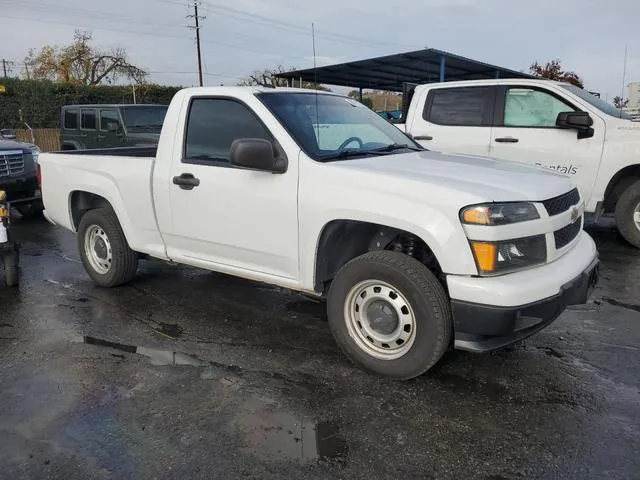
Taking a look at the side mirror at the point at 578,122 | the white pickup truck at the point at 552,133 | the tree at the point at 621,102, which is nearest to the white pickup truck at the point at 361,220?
the side mirror at the point at 578,122

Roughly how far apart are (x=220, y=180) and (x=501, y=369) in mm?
2408

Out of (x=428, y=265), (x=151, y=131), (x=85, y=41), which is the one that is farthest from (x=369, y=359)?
(x=85, y=41)

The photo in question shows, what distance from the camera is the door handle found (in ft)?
14.3

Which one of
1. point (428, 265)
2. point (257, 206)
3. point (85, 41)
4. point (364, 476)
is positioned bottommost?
point (364, 476)

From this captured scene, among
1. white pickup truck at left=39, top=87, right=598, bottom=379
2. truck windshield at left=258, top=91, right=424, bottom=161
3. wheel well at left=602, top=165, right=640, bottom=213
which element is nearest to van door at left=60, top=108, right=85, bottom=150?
white pickup truck at left=39, top=87, right=598, bottom=379

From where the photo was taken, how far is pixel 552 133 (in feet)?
22.9

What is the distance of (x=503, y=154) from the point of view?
24.1ft

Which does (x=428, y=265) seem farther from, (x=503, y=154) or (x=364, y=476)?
(x=503, y=154)

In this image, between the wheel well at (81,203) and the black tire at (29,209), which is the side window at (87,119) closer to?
the black tire at (29,209)

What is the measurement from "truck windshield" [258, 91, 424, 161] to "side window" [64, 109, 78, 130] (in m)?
10.5

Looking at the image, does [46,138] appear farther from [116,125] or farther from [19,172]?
[19,172]

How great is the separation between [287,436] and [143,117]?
10772 mm

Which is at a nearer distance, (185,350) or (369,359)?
(369,359)

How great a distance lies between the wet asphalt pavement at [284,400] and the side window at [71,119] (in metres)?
9.46
